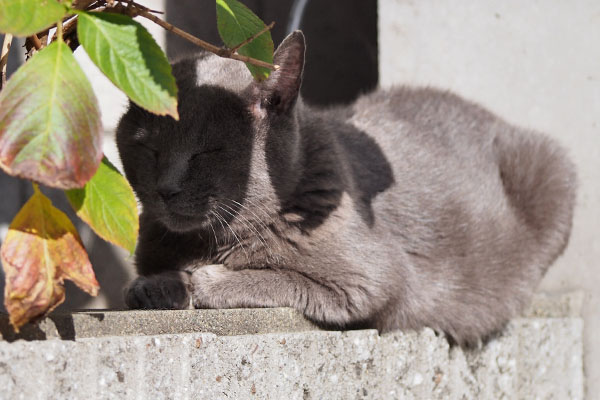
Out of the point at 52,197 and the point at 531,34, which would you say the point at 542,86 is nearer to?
the point at 531,34

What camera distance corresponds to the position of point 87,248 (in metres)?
2.43

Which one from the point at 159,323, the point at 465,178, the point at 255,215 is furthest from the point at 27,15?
the point at 465,178

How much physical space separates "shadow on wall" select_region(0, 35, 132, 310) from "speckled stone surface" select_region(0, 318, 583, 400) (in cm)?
75

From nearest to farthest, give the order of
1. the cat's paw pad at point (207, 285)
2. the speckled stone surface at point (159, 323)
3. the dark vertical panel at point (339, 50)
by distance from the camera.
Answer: the speckled stone surface at point (159, 323) → the cat's paw pad at point (207, 285) → the dark vertical panel at point (339, 50)

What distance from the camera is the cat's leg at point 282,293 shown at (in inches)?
71.6

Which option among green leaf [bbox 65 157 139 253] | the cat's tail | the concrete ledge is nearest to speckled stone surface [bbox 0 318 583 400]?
the concrete ledge

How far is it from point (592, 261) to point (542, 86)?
71 cm

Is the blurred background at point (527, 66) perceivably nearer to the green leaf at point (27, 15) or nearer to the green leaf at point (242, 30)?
the green leaf at point (242, 30)

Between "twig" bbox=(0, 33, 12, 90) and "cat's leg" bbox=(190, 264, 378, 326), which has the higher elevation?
"twig" bbox=(0, 33, 12, 90)

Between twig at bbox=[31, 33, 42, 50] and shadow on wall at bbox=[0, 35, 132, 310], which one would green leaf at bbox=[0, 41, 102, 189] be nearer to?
twig at bbox=[31, 33, 42, 50]

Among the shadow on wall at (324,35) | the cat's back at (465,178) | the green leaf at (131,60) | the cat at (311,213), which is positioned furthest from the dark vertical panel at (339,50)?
the green leaf at (131,60)

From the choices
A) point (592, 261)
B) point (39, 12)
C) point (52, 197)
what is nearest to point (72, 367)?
point (39, 12)

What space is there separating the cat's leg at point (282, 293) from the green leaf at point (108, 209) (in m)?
0.69

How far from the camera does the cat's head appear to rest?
1733 millimetres
